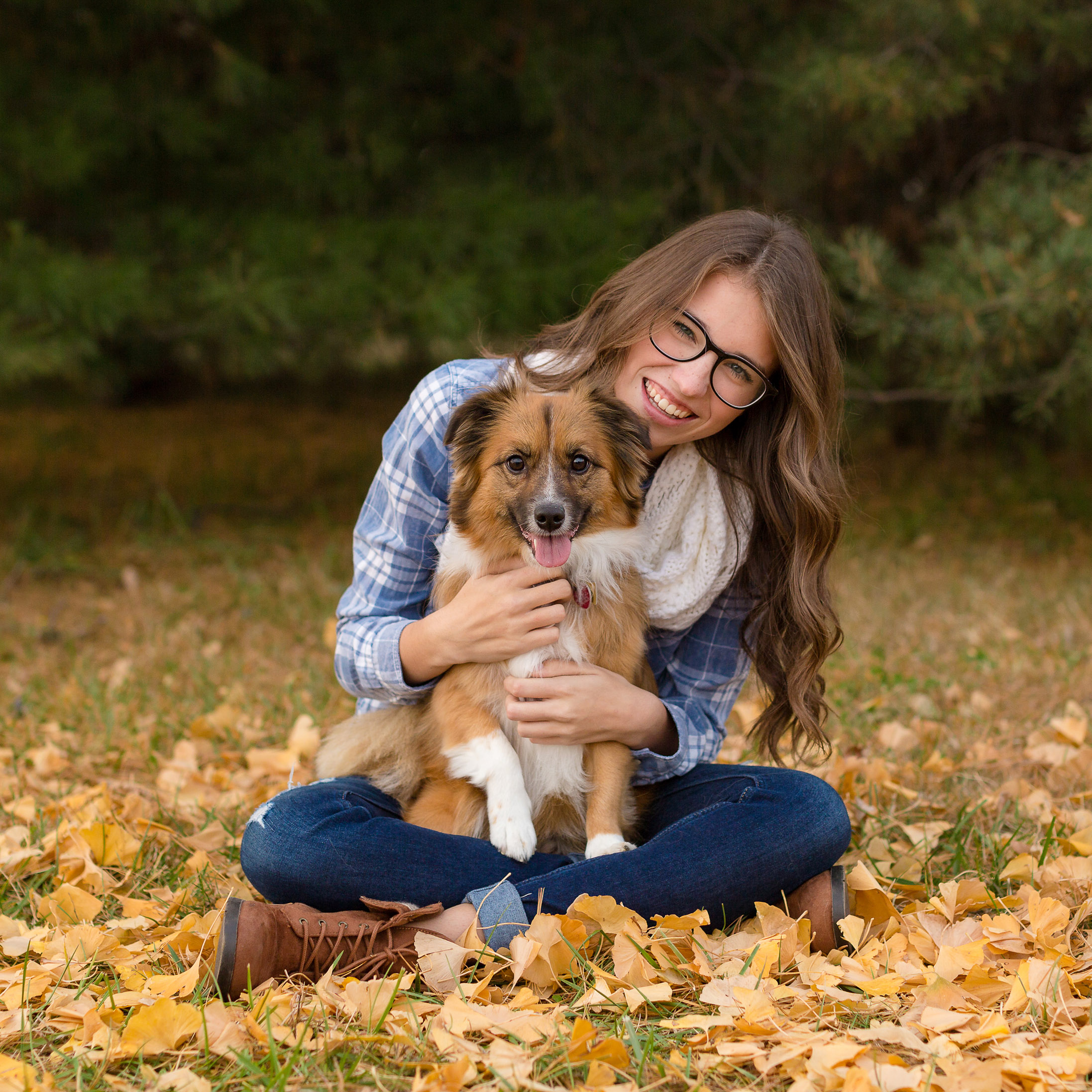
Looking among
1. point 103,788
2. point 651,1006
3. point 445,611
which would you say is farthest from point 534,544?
point 103,788

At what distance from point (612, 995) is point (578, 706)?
2.18ft

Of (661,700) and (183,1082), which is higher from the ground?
(661,700)

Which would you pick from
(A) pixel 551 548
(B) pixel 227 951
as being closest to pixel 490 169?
(A) pixel 551 548

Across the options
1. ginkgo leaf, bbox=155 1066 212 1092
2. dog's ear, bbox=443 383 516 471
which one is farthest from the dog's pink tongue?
ginkgo leaf, bbox=155 1066 212 1092

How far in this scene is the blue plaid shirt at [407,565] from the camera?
2.55m

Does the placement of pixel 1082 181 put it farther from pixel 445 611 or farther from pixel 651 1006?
pixel 651 1006

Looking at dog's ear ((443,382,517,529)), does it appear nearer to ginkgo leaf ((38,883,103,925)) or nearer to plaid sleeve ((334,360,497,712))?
plaid sleeve ((334,360,497,712))

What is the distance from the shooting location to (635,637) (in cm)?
261

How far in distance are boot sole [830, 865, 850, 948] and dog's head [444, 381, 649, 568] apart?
937mm

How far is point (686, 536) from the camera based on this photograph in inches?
106

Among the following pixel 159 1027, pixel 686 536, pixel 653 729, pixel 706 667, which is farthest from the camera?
pixel 706 667

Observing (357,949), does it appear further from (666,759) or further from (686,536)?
(686,536)

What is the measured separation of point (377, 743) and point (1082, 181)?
491cm

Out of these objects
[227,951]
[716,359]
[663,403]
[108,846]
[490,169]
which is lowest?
[108,846]
